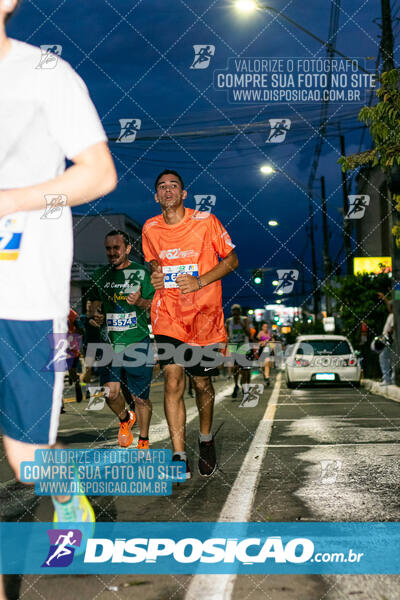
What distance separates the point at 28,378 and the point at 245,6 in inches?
504

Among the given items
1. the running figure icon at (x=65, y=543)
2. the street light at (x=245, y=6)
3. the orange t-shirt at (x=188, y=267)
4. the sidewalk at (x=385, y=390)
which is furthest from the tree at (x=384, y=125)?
the running figure icon at (x=65, y=543)

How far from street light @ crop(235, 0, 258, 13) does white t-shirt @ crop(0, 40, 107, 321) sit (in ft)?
40.3

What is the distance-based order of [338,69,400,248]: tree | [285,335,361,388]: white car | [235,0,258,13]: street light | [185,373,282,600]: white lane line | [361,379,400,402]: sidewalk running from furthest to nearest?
1. [285,335,361,388]: white car
2. [361,379,400,402]: sidewalk
3. [235,0,258,13]: street light
4. [338,69,400,248]: tree
5. [185,373,282,600]: white lane line

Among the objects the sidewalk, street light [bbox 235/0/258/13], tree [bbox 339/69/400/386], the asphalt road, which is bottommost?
the sidewalk

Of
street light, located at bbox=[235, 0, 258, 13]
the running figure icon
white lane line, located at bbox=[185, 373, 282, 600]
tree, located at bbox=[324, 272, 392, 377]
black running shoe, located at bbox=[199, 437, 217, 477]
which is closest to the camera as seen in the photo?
the running figure icon

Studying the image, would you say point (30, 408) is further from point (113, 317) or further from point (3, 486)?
point (113, 317)

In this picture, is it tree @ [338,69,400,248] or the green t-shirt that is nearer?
the green t-shirt

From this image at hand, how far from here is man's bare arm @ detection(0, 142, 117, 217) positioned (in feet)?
8.48

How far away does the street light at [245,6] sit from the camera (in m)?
14.2

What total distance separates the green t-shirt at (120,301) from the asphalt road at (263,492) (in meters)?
1.26

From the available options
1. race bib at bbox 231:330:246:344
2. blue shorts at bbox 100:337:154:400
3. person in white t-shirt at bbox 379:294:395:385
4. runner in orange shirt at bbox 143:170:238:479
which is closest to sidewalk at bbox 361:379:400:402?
person in white t-shirt at bbox 379:294:395:385

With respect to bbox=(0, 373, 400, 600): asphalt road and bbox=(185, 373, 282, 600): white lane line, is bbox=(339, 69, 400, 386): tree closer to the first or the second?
bbox=(0, 373, 400, 600): asphalt road

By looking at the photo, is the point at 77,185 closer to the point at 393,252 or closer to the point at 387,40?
the point at 393,252

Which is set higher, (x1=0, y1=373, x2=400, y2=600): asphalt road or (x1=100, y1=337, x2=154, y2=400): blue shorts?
(x1=100, y1=337, x2=154, y2=400): blue shorts
